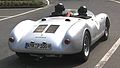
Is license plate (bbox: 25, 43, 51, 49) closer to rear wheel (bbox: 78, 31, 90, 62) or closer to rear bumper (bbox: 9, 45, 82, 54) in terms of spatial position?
rear bumper (bbox: 9, 45, 82, 54)

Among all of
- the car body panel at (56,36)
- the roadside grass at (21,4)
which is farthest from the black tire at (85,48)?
the roadside grass at (21,4)

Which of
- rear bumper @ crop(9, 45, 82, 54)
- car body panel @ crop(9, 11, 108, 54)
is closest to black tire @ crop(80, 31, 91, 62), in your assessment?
car body panel @ crop(9, 11, 108, 54)

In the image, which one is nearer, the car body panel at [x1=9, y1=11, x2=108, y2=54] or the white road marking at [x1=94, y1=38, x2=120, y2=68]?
the car body panel at [x1=9, y1=11, x2=108, y2=54]

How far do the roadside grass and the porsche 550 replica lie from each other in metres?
14.0

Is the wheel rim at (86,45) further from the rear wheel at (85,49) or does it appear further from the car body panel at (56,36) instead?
the car body panel at (56,36)

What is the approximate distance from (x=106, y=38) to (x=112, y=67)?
3021 mm

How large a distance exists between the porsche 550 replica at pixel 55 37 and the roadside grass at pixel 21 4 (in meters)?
14.0

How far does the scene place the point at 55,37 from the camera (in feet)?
26.0

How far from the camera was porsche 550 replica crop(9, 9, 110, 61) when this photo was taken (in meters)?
7.75

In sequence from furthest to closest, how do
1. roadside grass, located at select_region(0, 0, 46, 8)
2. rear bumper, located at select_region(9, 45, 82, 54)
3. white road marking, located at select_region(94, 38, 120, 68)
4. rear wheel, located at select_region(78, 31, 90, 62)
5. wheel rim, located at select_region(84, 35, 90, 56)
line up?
roadside grass, located at select_region(0, 0, 46, 8)
wheel rim, located at select_region(84, 35, 90, 56)
rear wheel, located at select_region(78, 31, 90, 62)
white road marking, located at select_region(94, 38, 120, 68)
rear bumper, located at select_region(9, 45, 82, 54)

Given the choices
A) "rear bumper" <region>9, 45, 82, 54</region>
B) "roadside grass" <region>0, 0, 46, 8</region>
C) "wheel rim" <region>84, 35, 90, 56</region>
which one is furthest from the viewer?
"roadside grass" <region>0, 0, 46, 8</region>

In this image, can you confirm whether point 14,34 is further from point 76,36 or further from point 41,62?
point 76,36

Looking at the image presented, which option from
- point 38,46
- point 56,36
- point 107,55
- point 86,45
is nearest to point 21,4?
point 107,55

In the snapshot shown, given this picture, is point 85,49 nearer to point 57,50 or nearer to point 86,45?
point 86,45
